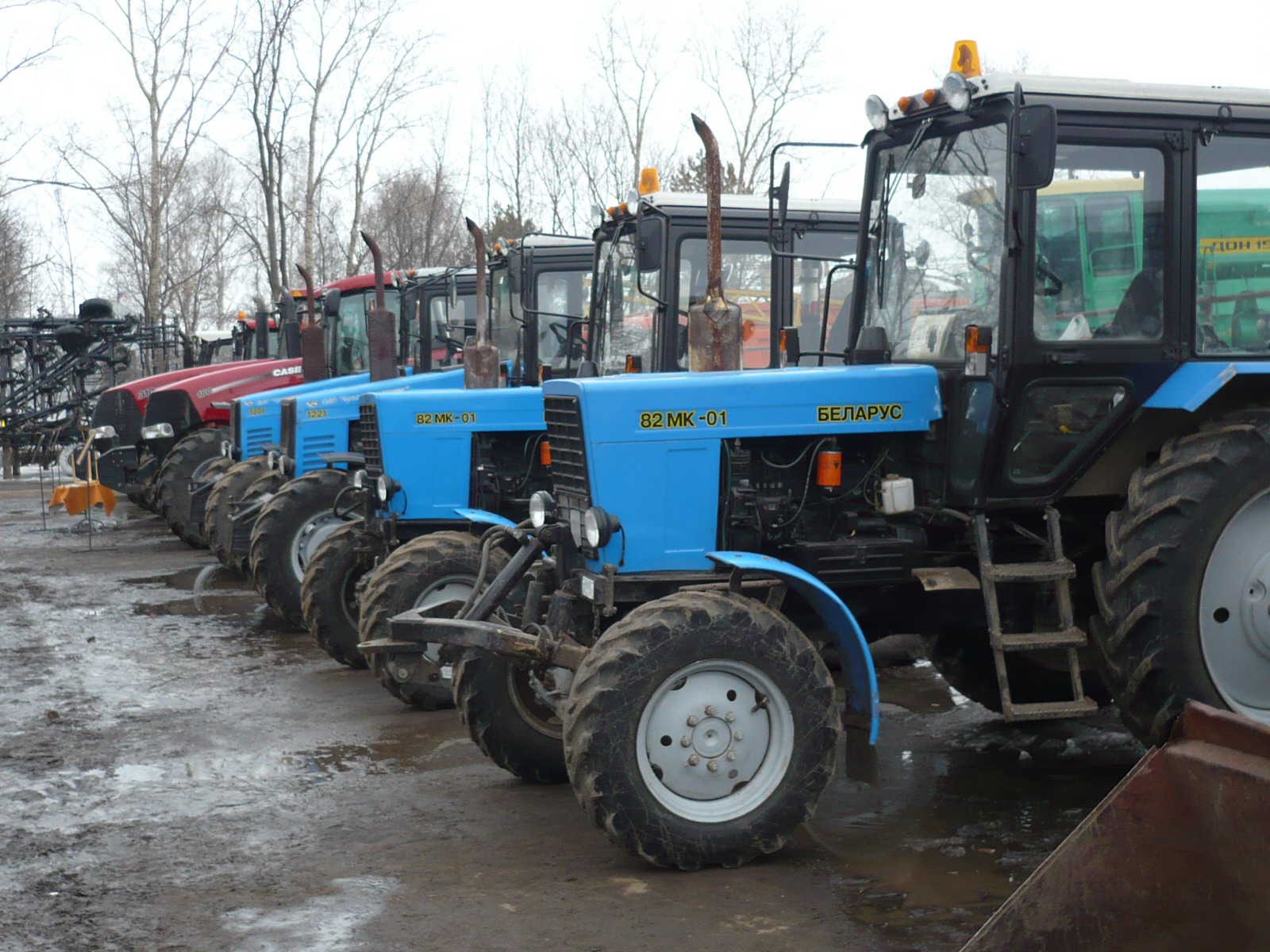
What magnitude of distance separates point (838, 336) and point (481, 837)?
369 cm

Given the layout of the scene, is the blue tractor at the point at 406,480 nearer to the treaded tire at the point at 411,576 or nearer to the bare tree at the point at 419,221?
the treaded tire at the point at 411,576

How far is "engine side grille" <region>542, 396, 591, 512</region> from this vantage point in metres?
5.29

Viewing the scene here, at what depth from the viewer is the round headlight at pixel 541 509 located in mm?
5391

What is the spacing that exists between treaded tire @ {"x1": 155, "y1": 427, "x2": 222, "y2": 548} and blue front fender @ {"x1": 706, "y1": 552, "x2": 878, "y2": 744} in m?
10.5

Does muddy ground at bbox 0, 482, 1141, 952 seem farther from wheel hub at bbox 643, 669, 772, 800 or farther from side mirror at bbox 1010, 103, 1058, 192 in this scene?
side mirror at bbox 1010, 103, 1058, 192

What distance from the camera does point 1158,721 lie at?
4.96 metres

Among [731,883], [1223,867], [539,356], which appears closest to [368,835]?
[731,883]

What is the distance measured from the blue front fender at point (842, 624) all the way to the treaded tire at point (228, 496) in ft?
23.8

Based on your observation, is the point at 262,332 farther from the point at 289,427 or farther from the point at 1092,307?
the point at 1092,307

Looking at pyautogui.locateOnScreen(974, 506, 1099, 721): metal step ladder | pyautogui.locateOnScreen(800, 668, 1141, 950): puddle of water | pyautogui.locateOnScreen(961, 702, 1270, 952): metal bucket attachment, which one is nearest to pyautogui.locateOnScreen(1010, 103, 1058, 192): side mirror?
pyautogui.locateOnScreen(974, 506, 1099, 721): metal step ladder

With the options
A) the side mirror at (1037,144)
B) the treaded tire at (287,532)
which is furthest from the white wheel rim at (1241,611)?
the treaded tire at (287,532)

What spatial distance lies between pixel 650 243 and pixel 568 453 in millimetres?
2831

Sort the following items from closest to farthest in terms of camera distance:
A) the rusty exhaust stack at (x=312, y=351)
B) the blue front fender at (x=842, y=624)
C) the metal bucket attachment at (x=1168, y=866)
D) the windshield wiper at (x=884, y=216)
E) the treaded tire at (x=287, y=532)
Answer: the metal bucket attachment at (x=1168, y=866) < the blue front fender at (x=842, y=624) < the windshield wiper at (x=884, y=216) < the treaded tire at (x=287, y=532) < the rusty exhaust stack at (x=312, y=351)

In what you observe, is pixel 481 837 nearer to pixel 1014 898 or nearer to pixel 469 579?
pixel 469 579
